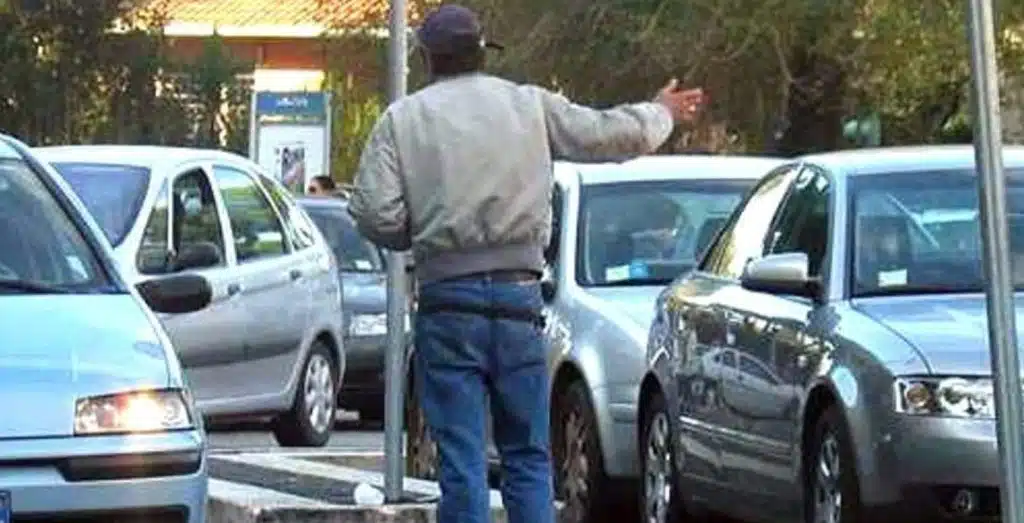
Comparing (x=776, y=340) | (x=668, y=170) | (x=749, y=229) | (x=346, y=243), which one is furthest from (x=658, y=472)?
(x=346, y=243)

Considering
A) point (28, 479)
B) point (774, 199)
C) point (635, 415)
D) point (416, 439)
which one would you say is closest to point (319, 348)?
point (416, 439)

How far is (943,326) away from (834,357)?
39 cm

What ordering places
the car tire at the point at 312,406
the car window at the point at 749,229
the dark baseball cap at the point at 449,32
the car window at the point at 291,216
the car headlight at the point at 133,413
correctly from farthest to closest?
the car tire at the point at 312,406 < the car window at the point at 291,216 < the car window at the point at 749,229 < the dark baseball cap at the point at 449,32 < the car headlight at the point at 133,413

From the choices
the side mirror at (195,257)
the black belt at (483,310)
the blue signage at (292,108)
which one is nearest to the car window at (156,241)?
the side mirror at (195,257)

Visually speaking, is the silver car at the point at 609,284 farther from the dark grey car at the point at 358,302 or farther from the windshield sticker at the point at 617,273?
the dark grey car at the point at 358,302

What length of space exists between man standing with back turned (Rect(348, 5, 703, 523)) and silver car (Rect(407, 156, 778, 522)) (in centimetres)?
421

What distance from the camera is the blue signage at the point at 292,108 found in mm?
33344

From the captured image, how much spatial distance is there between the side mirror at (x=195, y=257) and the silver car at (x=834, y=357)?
2.27 metres

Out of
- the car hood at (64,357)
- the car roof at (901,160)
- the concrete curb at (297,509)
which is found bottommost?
the concrete curb at (297,509)

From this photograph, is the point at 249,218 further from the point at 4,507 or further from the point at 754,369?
the point at 4,507

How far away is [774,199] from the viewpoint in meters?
12.2

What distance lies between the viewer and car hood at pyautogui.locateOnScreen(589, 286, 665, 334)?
13711 mm

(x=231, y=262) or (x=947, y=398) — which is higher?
(x=231, y=262)

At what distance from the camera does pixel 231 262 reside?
16.4 meters
